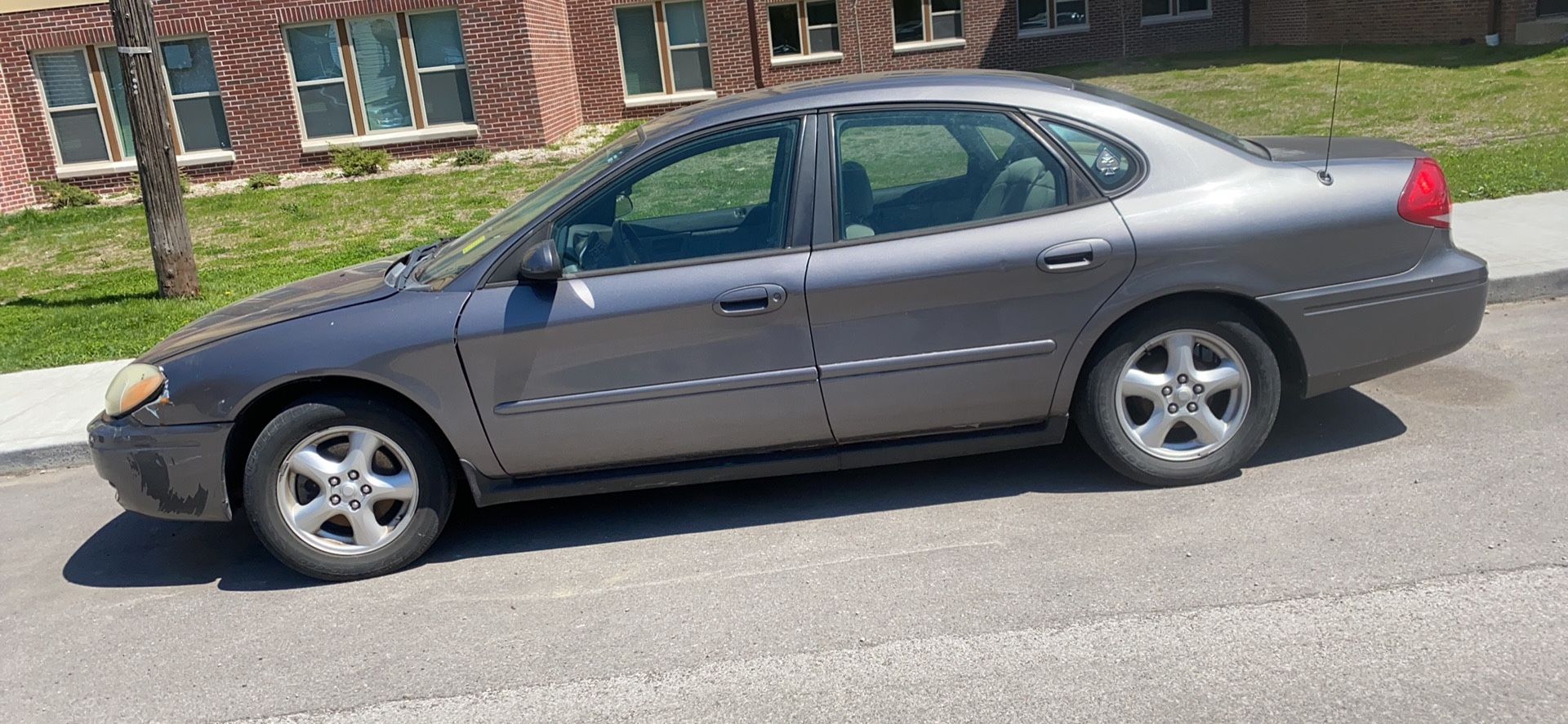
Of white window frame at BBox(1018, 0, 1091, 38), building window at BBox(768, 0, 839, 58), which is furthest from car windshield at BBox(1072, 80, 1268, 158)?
white window frame at BBox(1018, 0, 1091, 38)

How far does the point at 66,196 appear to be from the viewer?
1727 cm

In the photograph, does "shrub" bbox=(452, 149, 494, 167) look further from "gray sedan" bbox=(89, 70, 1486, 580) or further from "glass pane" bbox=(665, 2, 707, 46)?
"gray sedan" bbox=(89, 70, 1486, 580)

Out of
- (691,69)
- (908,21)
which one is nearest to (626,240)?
(691,69)

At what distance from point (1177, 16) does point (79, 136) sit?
21029 mm

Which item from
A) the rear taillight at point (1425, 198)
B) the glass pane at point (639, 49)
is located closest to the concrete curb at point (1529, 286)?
the rear taillight at point (1425, 198)

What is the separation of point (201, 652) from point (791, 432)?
2.20 metres

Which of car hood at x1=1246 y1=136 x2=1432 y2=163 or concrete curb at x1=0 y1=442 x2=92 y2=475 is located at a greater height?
car hood at x1=1246 y1=136 x2=1432 y2=163

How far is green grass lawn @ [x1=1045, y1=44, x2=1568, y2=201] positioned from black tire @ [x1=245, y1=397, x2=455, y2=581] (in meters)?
8.17

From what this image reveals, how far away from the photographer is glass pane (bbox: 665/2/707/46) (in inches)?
891

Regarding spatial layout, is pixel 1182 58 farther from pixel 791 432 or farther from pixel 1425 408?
pixel 791 432

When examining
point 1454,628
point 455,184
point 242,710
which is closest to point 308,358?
point 242,710

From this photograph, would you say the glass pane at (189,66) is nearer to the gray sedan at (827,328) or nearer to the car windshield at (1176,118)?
the gray sedan at (827,328)

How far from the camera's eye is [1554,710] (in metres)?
3.10

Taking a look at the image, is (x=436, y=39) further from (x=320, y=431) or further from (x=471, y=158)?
(x=320, y=431)
